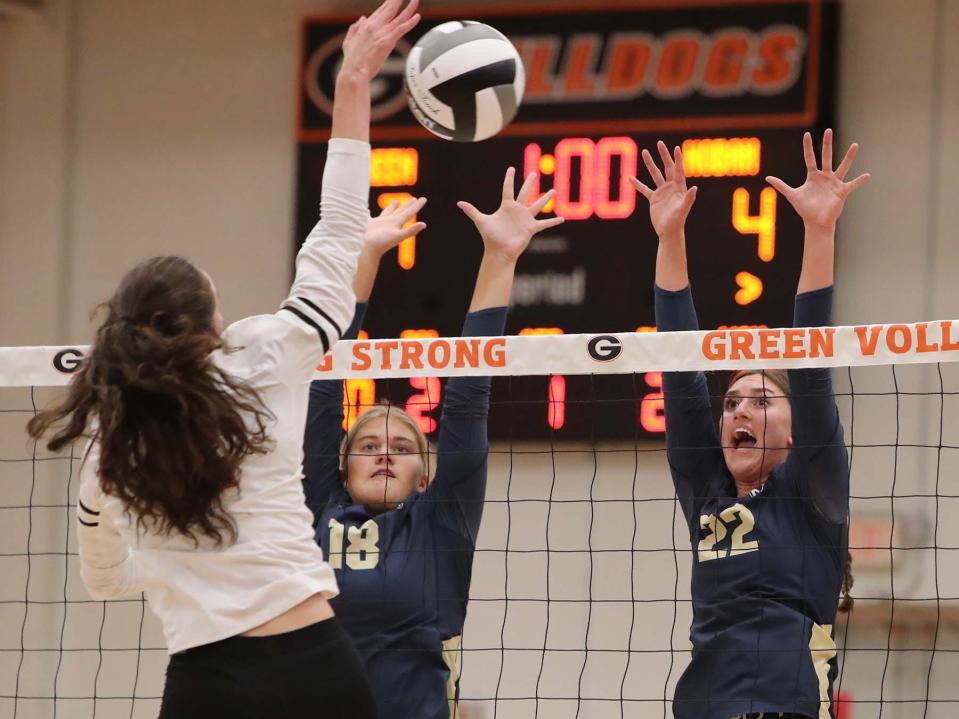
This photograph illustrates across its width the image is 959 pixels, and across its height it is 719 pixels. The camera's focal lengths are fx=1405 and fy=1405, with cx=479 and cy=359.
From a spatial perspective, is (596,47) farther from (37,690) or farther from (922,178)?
(37,690)

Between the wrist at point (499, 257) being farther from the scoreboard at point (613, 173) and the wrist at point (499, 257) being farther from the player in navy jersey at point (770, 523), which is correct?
the scoreboard at point (613, 173)

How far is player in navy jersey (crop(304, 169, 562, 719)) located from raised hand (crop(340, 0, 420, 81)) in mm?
1087

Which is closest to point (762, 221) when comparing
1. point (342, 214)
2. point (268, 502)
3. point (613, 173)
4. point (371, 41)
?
point (613, 173)

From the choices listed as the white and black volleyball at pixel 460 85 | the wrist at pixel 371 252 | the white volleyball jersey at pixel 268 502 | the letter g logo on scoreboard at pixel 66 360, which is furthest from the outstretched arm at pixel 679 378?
the letter g logo on scoreboard at pixel 66 360

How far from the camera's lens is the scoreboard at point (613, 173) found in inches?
242

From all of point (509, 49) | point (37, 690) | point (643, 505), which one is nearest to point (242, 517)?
point (509, 49)

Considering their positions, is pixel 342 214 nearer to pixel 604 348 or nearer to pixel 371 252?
pixel 371 252

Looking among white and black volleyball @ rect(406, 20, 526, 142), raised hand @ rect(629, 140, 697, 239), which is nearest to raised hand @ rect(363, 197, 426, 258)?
white and black volleyball @ rect(406, 20, 526, 142)

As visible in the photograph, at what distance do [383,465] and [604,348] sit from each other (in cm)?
69

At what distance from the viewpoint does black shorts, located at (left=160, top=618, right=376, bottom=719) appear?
2.19 m

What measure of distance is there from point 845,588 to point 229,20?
16.7ft

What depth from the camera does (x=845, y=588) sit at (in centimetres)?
366

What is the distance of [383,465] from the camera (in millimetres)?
3854

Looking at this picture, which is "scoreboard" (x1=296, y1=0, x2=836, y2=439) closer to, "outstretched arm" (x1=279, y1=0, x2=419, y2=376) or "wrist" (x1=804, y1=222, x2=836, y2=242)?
"wrist" (x1=804, y1=222, x2=836, y2=242)
